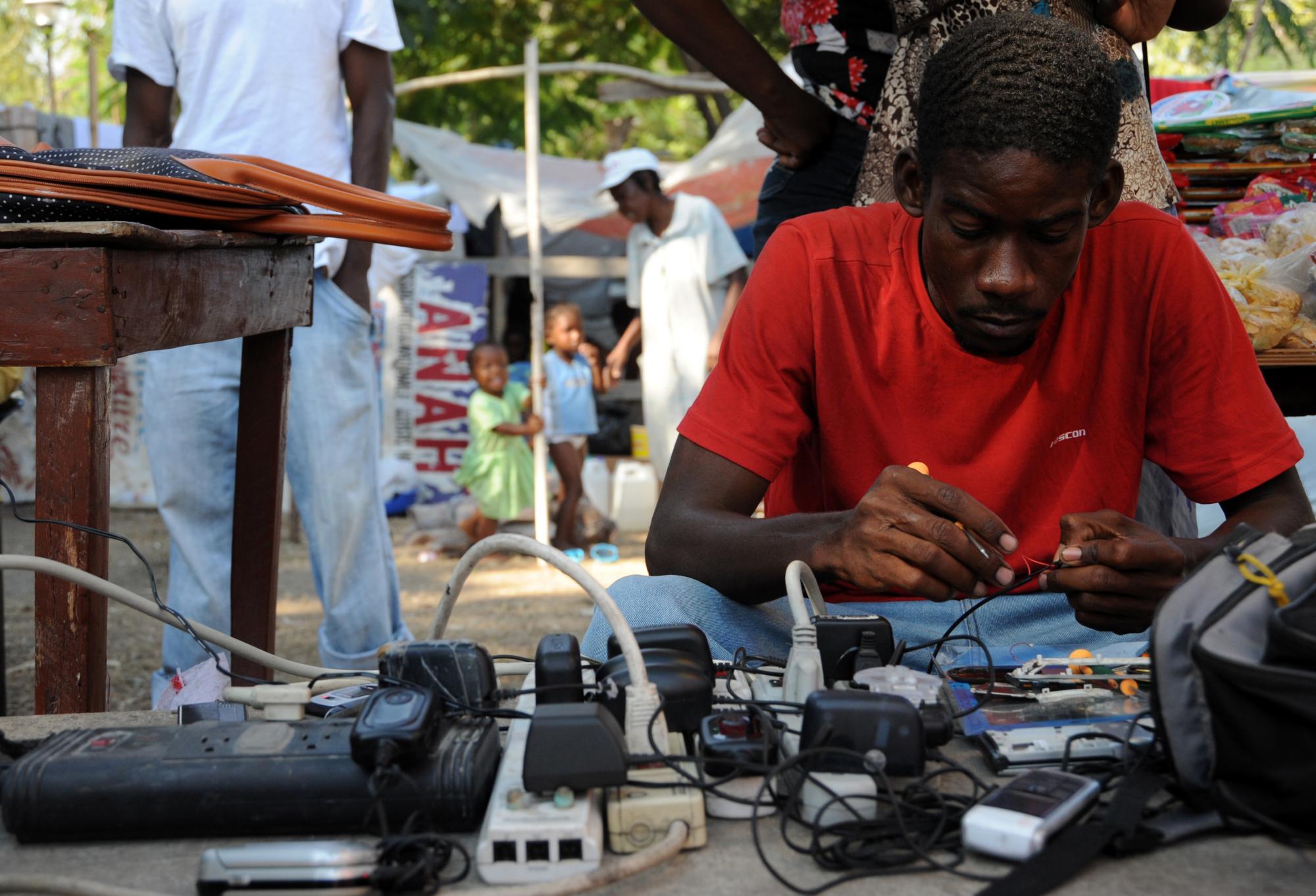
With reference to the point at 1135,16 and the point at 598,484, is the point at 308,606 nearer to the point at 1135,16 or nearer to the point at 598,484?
the point at 598,484

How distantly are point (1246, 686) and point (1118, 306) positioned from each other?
1.06m

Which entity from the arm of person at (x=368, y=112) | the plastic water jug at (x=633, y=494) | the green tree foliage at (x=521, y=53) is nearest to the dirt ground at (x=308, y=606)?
the plastic water jug at (x=633, y=494)

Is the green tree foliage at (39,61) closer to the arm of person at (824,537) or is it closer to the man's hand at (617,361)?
the man's hand at (617,361)

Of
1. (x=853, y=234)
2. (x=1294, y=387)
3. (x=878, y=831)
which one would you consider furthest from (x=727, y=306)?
(x=878, y=831)

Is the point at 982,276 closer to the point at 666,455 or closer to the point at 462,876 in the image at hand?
the point at 462,876

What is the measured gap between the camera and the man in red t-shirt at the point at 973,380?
6.05 feet

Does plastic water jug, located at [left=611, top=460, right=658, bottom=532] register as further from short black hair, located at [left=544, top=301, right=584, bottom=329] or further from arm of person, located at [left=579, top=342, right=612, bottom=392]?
short black hair, located at [left=544, top=301, right=584, bottom=329]

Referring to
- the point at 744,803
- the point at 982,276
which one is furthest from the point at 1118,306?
the point at 744,803

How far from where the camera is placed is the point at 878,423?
6.72 feet

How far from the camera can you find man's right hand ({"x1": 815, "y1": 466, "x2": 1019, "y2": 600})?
154cm

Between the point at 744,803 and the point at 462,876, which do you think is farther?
the point at 744,803

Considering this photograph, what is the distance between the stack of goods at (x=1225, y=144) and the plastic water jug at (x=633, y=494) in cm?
567

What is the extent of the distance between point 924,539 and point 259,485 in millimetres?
1756

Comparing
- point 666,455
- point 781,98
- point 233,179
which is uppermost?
point 781,98
